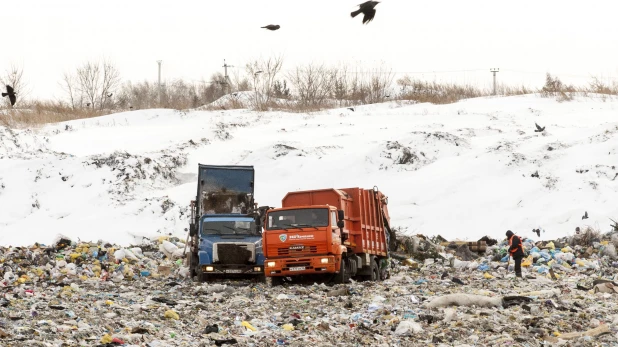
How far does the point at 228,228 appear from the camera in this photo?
17.8m

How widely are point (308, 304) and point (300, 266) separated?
3347mm

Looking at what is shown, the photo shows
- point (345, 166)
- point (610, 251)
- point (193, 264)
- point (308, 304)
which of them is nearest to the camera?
point (308, 304)

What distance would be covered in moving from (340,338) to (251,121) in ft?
101

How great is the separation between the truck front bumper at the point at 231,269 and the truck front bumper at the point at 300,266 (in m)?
1.02

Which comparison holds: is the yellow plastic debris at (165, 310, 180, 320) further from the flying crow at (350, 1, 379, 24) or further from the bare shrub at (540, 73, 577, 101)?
the bare shrub at (540, 73, 577, 101)

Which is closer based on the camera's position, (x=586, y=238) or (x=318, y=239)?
(x=318, y=239)

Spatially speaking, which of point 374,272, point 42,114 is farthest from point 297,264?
point 42,114

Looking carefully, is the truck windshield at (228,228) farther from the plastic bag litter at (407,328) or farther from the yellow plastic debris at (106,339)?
the yellow plastic debris at (106,339)

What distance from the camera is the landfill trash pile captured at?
927 centimetres

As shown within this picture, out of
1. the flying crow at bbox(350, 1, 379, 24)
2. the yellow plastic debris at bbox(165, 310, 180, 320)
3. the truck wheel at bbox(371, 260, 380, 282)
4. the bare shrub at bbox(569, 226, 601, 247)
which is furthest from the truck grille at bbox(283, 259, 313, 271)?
the flying crow at bbox(350, 1, 379, 24)

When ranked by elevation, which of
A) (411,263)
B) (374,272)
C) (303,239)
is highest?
(303,239)

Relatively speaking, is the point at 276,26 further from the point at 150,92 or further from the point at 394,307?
the point at 150,92

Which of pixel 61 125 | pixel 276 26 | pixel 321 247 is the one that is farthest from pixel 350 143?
pixel 276 26

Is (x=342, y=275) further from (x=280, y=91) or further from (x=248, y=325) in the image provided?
(x=280, y=91)
